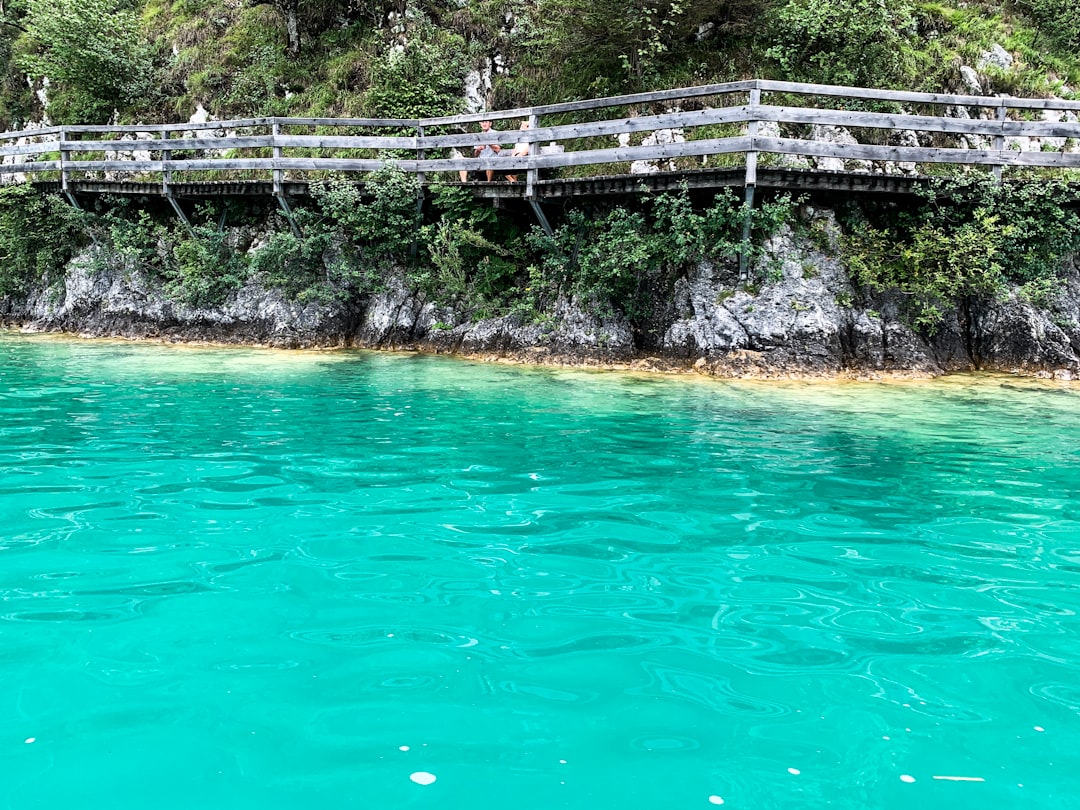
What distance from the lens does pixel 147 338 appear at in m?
16.7

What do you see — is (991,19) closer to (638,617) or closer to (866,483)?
(866,483)

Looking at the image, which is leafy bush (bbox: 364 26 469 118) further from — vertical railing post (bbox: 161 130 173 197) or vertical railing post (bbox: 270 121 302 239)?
vertical railing post (bbox: 161 130 173 197)

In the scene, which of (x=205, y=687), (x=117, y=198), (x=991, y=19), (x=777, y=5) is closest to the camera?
(x=205, y=687)

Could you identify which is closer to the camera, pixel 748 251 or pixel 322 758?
pixel 322 758

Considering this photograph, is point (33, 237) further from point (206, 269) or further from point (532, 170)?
point (532, 170)

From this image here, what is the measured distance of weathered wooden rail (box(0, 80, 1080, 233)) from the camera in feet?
37.8

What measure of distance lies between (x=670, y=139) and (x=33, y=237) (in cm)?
1709

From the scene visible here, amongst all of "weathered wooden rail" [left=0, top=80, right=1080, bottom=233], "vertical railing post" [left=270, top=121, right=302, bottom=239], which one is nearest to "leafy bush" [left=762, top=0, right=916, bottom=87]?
"weathered wooden rail" [left=0, top=80, right=1080, bottom=233]

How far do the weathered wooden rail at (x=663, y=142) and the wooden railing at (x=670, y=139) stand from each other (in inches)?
1.0

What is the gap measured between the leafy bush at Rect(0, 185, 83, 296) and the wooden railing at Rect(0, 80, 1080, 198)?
0.78 m

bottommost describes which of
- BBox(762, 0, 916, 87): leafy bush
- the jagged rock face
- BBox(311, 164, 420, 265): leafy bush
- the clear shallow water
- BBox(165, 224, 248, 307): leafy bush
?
the clear shallow water

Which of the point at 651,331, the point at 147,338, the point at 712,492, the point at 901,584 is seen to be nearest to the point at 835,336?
the point at 651,331

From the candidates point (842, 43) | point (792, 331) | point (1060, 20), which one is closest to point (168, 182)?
point (792, 331)

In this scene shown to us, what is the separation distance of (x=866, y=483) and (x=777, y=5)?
13256 mm
